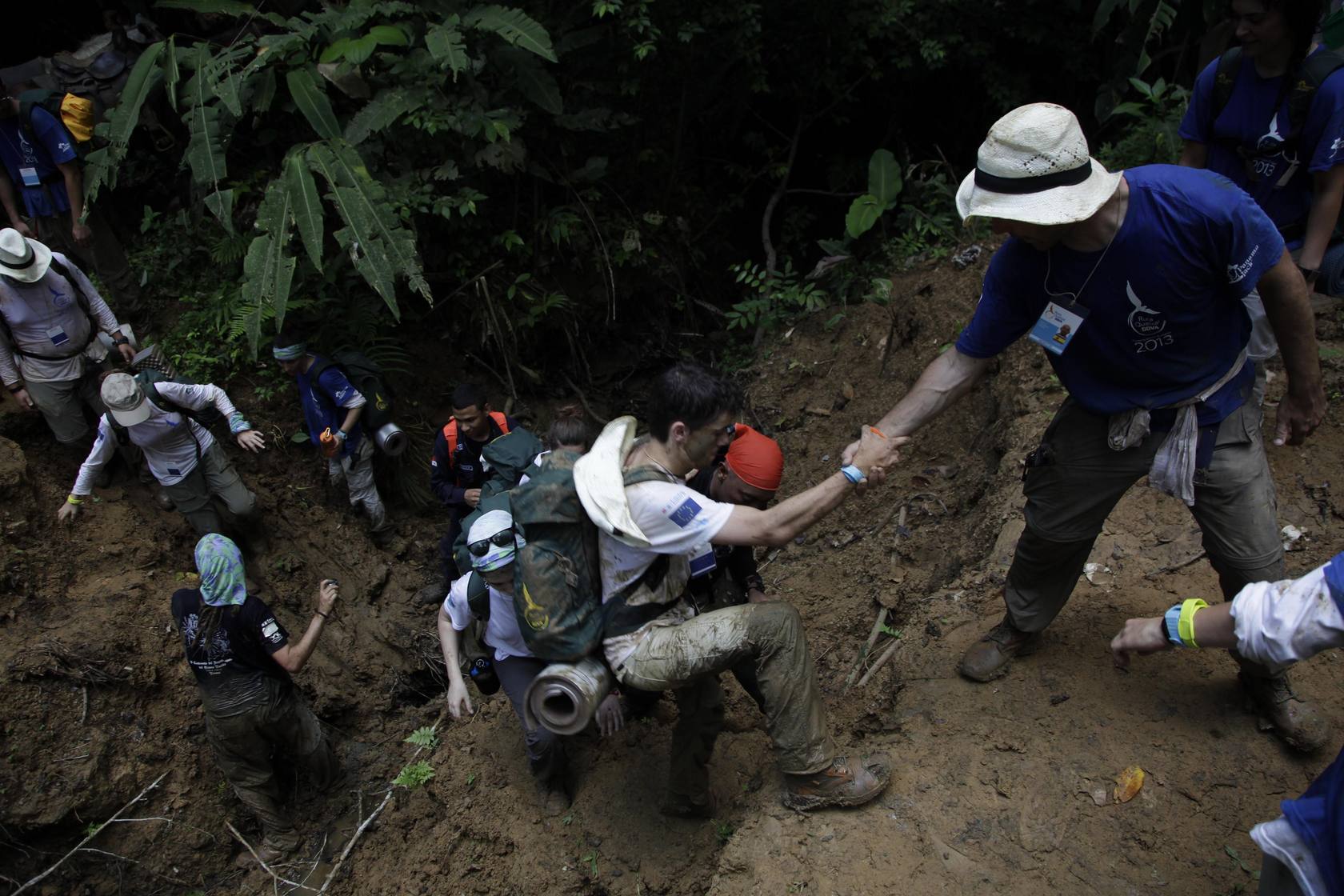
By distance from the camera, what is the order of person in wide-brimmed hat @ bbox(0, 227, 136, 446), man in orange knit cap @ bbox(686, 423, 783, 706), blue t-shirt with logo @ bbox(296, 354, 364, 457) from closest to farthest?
man in orange knit cap @ bbox(686, 423, 783, 706)
person in wide-brimmed hat @ bbox(0, 227, 136, 446)
blue t-shirt with logo @ bbox(296, 354, 364, 457)

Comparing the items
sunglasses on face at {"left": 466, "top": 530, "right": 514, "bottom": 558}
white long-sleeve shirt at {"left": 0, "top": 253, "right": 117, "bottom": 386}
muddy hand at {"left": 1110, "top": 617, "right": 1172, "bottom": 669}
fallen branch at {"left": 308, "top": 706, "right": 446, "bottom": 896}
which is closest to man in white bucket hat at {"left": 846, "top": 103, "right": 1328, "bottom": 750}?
muddy hand at {"left": 1110, "top": 617, "right": 1172, "bottom": 669}

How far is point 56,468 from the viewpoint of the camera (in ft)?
22.0

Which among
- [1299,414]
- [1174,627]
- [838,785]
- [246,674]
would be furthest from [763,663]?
[246,674]

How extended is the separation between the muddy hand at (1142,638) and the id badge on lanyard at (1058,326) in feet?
3.41

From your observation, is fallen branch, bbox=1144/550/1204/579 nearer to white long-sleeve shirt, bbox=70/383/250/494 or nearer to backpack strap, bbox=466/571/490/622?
backpack strap, bbox=466/571/490/622

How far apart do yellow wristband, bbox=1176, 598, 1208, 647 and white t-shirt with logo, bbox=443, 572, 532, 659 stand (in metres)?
2.63

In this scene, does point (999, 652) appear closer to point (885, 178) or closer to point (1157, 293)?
point (1157, 293)

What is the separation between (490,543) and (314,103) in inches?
200

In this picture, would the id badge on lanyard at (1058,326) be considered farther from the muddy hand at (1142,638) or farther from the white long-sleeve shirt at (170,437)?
the white long-sleeve shirt at (170,437)

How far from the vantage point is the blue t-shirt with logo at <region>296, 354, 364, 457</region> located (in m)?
6.78

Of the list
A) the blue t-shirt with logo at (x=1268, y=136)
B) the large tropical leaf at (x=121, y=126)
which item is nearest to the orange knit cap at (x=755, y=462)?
the blue t-shirt with logo at (x=1268, y=136)

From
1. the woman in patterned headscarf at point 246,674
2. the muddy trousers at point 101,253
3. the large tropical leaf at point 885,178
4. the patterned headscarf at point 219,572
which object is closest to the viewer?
the patterned headscarf at point 219,572

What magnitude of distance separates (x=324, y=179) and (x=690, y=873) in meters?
5.92

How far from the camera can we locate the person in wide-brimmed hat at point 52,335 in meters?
5.88
